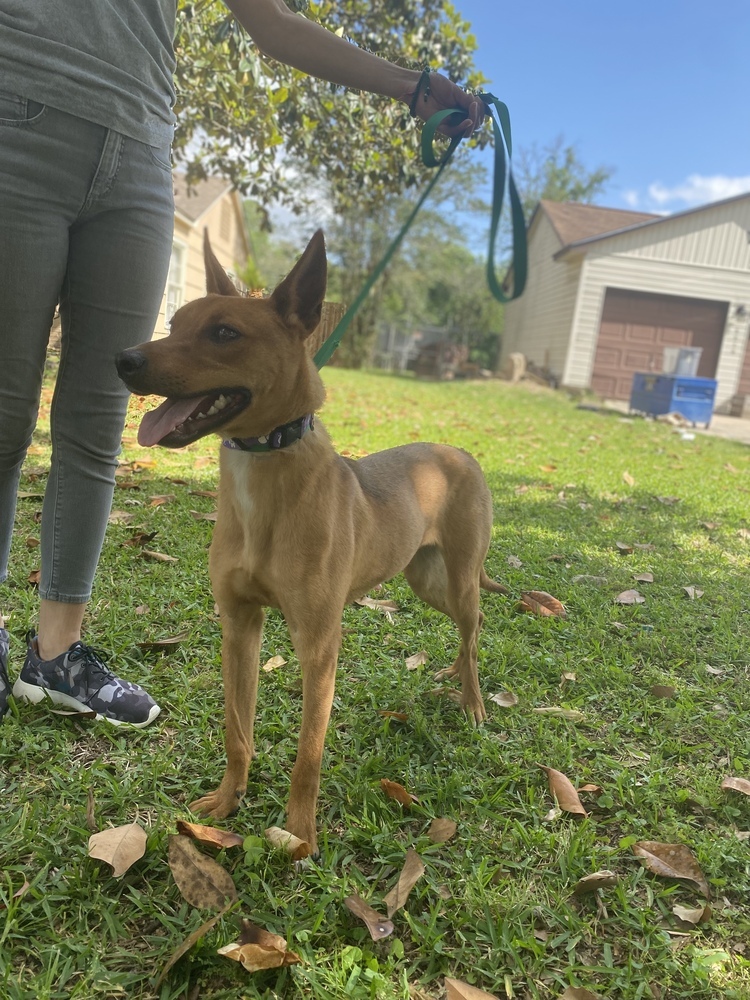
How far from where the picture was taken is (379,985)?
1.54 m

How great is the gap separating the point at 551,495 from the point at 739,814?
4.42m

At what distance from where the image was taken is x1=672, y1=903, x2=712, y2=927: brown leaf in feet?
5.88

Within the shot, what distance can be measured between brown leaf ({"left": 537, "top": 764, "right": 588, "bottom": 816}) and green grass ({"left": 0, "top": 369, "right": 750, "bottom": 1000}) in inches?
1.2

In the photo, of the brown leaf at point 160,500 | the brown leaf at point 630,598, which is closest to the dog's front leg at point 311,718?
the brown leaf at point 630,598

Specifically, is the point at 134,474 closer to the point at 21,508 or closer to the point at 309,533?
the point at 21,508

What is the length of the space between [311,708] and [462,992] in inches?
32.0

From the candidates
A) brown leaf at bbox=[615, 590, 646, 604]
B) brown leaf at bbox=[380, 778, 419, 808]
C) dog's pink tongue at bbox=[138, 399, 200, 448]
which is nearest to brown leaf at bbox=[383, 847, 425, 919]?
brown leaf at bbox=[380, 778, 419, 808]

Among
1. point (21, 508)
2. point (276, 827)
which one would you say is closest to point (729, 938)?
point (276, 827)

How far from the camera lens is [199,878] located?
5.77ft

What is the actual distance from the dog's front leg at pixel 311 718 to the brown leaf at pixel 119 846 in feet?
1.38

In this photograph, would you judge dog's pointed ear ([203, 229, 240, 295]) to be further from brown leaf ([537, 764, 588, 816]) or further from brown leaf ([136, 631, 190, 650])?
brown leaf ([537, 764, 588, 816])

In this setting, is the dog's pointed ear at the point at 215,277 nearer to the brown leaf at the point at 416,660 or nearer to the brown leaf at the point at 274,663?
the brown leaf at the point at 274,663

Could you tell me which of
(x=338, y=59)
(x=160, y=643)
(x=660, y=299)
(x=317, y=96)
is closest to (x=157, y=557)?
(x=160, y=643)

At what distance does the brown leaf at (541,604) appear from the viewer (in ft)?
12.1
